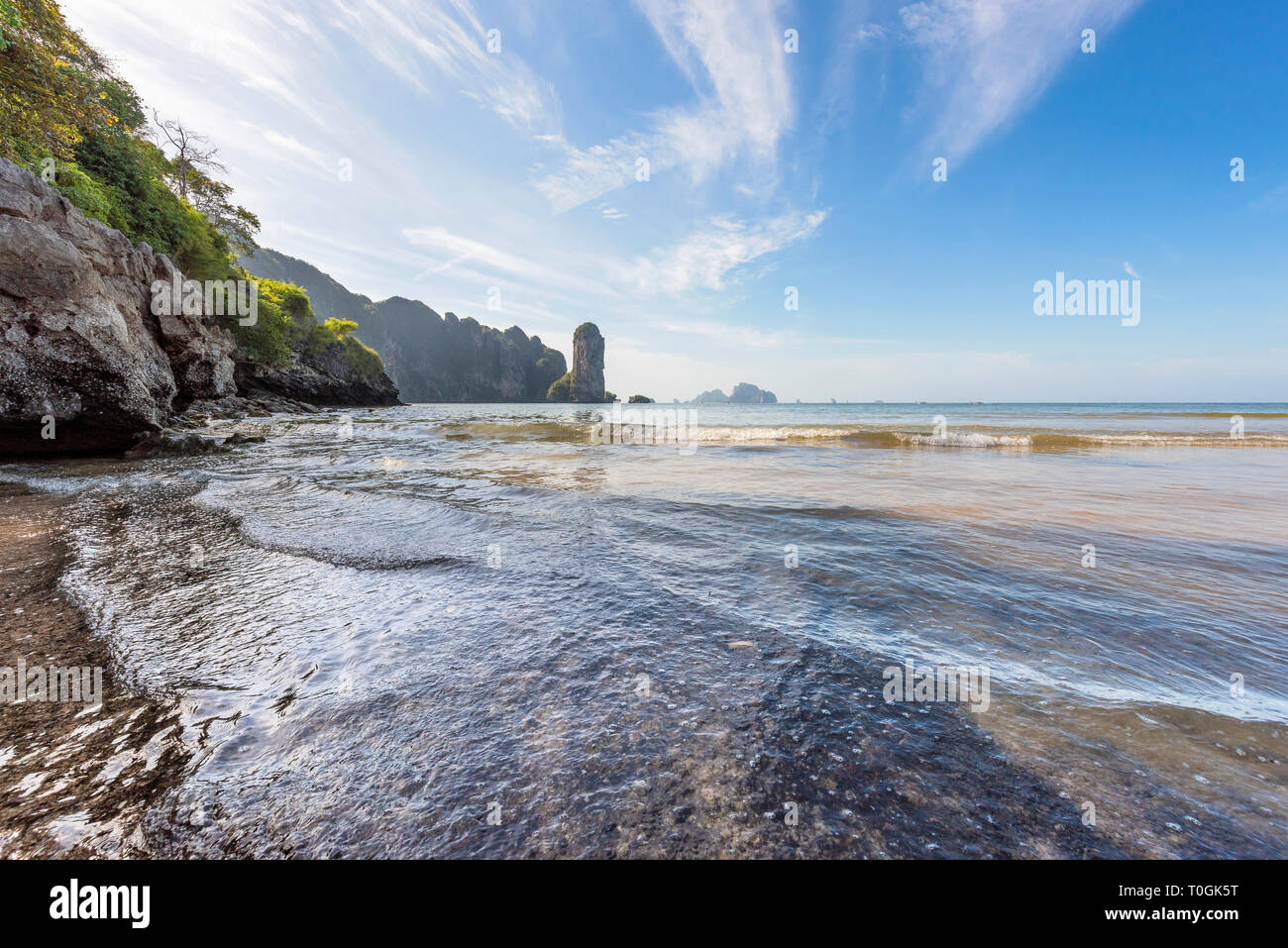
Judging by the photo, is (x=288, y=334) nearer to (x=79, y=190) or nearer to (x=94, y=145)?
(x=94, y=145)

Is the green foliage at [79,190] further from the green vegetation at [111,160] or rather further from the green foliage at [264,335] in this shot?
the green foliage at [264,335]

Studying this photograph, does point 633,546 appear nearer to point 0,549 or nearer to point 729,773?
point 729,773

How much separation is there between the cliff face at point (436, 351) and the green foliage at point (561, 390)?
9652 millimetres

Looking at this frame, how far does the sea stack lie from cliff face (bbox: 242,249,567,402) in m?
27.5

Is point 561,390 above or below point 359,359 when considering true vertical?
above

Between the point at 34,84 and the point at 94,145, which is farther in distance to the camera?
the point at 94,145

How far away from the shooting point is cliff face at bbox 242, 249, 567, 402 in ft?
552

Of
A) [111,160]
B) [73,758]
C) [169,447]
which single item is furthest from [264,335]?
[73,758]

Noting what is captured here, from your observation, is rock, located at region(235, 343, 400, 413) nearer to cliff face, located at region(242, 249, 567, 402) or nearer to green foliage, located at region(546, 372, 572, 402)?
green foliage, located at region(546, 372, 572, 402)

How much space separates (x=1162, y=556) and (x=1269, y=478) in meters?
9.47

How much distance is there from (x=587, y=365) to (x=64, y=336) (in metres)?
163

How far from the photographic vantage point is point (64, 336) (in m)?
8.44

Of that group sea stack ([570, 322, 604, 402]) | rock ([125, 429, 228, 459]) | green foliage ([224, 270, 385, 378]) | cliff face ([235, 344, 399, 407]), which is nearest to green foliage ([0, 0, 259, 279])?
green foliage ([224, 270, 385, 378])

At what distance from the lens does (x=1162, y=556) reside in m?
4.71
